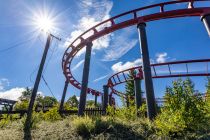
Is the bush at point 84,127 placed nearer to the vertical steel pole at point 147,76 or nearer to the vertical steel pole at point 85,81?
the vertical steel pole at point 147,76

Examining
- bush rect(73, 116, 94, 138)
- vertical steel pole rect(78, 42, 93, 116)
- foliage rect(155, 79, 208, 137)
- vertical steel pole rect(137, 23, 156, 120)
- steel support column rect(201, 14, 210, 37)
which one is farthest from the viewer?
vertical steel pole rect(78, 42, 93, 116)

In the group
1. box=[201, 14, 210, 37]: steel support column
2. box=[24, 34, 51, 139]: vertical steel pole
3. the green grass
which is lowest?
the green grass

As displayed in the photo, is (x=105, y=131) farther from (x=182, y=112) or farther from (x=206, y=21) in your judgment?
(x=206, y=21)

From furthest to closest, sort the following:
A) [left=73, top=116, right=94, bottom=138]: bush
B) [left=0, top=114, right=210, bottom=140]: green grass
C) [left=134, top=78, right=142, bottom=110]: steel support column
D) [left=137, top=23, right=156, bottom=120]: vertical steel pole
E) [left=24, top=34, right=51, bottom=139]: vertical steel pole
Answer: [left=134, top=78, right=142, bottom=110]: steel support column, [left=24, top=34, right=51, bottom=139]: vertical steel pole, [left=137, top=23, right=156, bottom=120]: vertical steel pole, [left=73, top=116, right=94, bottom=138]: bush, [left=0, top=114, right=210, bottom=140]: green grass

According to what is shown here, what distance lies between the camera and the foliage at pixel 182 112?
509 centimetres

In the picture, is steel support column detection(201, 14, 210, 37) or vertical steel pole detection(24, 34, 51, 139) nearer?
vertical steel pole detection(24, 34, 51, 139)

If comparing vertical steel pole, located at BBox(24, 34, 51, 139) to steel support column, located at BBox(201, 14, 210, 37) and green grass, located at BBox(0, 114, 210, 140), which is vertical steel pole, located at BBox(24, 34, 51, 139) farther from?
steel support column, located at BBox(201, 14, 210, 37)

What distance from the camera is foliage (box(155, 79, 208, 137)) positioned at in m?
5.09

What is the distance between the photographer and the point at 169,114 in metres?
5.43

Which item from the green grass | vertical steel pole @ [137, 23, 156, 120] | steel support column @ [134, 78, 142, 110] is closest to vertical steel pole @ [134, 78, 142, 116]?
steel support column @ [134, 78, 142, 110]

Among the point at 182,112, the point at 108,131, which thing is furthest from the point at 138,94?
the point at 182,112

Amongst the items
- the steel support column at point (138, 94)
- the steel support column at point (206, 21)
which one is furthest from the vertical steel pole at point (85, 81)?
the steel support column at point (206, 21)

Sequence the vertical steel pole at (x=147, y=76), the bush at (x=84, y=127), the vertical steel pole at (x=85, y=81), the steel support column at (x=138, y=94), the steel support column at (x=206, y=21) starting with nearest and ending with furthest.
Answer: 1. the bush at (x=84, y=127)
2. the vertical steel pole at (x=147, y=76)
3. the steel support column at (x=206, y=21)
4. the vertical steel pole at (x=85, y=81)
5. the steel support column at (x=138, y=94)

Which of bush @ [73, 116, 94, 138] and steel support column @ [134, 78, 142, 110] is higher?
steel support column @ [134, 78, 142, 110]
